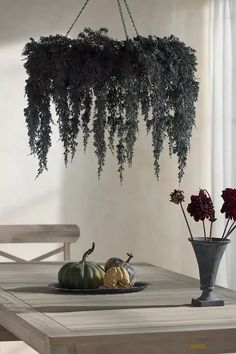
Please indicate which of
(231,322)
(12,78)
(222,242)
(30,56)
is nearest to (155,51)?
(30,56)

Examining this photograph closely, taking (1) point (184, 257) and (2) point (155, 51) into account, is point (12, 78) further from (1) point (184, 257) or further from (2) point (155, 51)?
(2) point (155, 51)

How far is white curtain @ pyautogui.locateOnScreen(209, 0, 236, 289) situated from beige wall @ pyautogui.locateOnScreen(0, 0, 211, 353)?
0.14 m

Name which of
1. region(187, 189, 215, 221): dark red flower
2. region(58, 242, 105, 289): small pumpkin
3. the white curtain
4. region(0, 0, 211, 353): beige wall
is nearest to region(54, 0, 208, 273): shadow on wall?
region(0, 0, 211, 353): beige wall

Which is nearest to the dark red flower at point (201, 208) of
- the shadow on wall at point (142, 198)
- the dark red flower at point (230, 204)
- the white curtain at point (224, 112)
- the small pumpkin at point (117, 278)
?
the dark red flower at point (230, 204)

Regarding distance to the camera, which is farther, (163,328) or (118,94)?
(118,94)

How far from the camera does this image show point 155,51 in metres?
3.23

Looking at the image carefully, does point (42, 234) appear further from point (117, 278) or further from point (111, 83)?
point (111, 83)

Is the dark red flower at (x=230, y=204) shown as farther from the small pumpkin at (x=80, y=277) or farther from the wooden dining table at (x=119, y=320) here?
the small pumpkin at (x=80, y=277)

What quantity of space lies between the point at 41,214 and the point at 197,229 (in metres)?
1.01

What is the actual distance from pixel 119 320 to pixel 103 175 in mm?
2832

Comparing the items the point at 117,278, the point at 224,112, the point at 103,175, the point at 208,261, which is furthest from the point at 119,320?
the point at 224,112

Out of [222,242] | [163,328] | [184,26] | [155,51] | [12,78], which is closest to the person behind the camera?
[163,328]

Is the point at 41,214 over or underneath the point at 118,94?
underneath

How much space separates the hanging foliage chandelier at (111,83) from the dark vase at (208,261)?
45 cm
